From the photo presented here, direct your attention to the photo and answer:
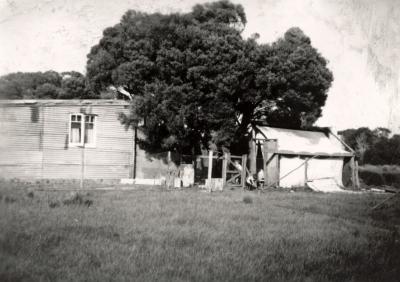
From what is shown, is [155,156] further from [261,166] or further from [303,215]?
[303,215]

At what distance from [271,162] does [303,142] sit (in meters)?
3.26

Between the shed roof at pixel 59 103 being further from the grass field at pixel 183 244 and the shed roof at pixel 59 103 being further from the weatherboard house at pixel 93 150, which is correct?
the grass field at pixel 183 244

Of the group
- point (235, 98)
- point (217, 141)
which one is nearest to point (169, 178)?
point (217, 141)

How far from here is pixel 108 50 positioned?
27250 millimetres

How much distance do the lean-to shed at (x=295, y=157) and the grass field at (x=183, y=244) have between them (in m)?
11.8

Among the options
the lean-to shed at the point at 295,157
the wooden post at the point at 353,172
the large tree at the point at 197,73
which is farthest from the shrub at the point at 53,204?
the wooden post at the point at 353,172

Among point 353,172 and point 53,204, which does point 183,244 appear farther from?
point 353,172

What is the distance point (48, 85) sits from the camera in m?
39.3

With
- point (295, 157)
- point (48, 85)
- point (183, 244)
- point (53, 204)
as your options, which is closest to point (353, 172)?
point (295, 157)

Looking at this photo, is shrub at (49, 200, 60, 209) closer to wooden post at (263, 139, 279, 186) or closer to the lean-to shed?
the lean-to shed

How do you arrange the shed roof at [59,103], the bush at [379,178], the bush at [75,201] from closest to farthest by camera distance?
the bush at [75,201] → the shed roof at [59,103] → the bush at [379,178]

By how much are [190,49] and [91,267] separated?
729 inches

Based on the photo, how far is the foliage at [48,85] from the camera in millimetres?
38781

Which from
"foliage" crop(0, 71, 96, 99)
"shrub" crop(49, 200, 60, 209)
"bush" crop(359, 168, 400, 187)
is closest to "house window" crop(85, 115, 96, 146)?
"shrub" crop(49, 200, 60, 209)
